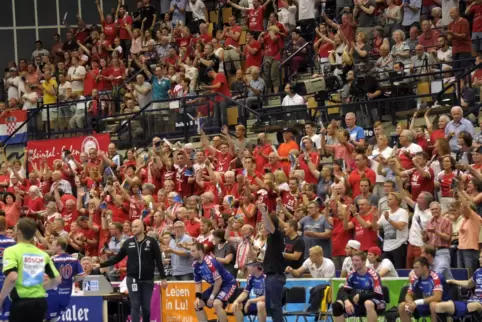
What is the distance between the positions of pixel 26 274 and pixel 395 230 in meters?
7.05

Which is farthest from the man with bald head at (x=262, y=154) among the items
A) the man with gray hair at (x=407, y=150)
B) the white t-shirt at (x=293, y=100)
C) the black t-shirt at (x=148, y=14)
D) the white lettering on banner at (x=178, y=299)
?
the black t-shirt at (x=148, y=14)

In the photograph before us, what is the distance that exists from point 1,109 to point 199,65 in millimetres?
6836

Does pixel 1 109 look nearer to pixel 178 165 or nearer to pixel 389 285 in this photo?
pixel 178 165

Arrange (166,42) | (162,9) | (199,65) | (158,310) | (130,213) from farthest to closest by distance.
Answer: (162,9), (166,42), (199,65), (130,213), (158,310)

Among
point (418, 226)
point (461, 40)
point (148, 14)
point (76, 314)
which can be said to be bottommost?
point (76, 314)

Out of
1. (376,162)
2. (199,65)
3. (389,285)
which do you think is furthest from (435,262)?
(199,65)

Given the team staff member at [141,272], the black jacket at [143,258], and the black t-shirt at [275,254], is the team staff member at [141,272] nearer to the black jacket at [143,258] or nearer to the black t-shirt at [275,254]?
the black jacket at [143,258]

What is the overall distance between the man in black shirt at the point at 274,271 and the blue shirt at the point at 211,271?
50.7 inches

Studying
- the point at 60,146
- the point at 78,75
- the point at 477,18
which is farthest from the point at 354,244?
the point at 78,75

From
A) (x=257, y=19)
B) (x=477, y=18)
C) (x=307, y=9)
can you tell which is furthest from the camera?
(x=257, y=19)

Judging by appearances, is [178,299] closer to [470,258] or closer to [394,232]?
[394,232]

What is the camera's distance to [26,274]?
15086mm

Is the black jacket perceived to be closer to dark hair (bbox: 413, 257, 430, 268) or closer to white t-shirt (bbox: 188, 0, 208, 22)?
dark hair (bbox: 413, 257, 430, 268)

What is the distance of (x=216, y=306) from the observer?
63.4ft
